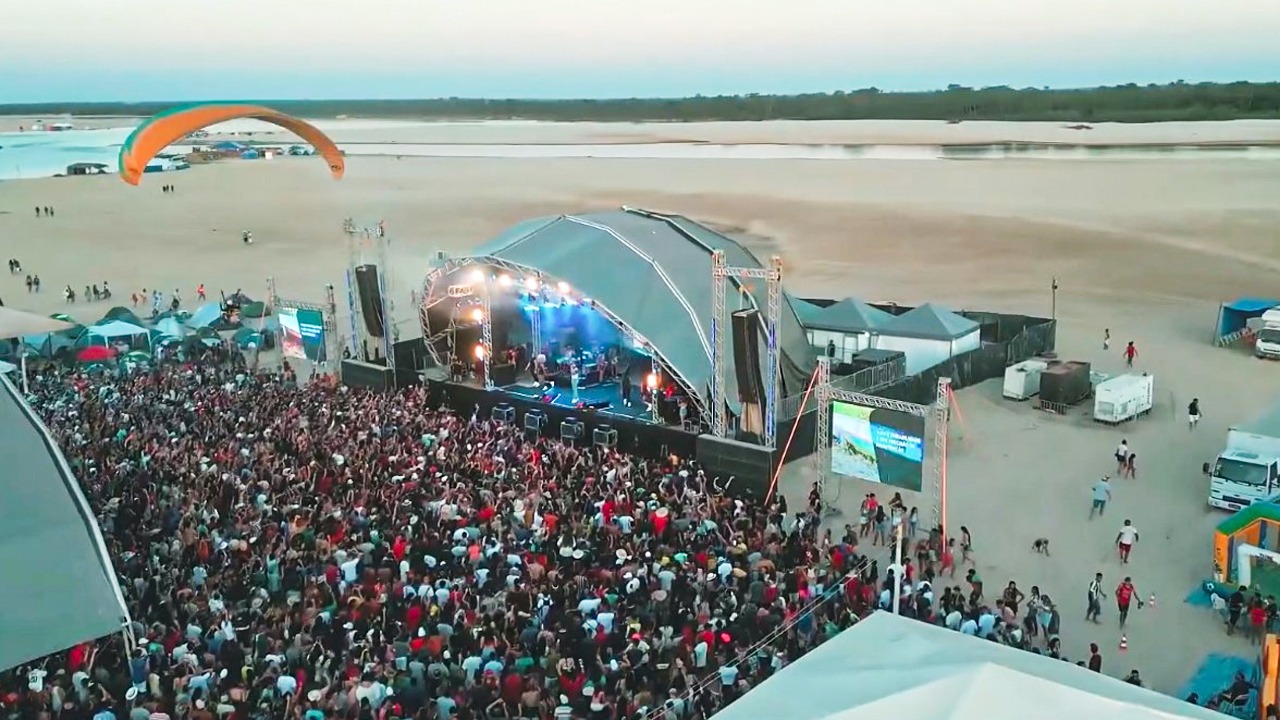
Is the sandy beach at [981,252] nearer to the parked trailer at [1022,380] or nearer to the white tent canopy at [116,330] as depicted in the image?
the parked trailer at [1022,380]

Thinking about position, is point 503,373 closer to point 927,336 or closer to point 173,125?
point 173,125

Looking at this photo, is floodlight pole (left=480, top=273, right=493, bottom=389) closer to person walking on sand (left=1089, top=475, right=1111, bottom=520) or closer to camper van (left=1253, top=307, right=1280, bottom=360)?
person walking on sand (left=1089, top=475, right=1111, bottom=520)

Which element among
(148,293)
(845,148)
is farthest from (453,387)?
(845,148)

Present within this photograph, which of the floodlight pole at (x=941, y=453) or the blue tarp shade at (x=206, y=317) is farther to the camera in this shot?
the blue tarp shade at (x=206, y=317)

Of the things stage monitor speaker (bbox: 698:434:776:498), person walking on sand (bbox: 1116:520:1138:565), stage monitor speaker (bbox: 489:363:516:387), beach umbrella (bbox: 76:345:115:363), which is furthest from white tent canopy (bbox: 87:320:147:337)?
person walking on sand (bbox: 1116:520:1138:565)

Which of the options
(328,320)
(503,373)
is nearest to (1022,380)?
(503,373)

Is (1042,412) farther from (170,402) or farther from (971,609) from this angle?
(170,402)

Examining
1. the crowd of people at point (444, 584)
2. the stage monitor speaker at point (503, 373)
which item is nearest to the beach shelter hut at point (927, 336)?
the stage monitor speaker at point (503, 373)
